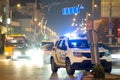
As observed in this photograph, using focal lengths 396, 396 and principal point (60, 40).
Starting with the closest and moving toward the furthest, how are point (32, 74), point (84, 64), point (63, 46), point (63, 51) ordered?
1. point (84, 64)
2. point (32, 74)
3. point (63, 51)
4. point (63, 46)

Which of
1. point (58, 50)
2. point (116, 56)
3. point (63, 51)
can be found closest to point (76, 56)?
point (63, 51)

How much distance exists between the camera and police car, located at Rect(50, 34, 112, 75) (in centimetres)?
1912

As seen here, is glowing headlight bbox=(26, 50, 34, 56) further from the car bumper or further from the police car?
the car bumper

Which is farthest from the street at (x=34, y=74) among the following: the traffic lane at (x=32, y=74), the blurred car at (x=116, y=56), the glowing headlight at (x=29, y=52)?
the glowing headlight at (x=29, y=52)

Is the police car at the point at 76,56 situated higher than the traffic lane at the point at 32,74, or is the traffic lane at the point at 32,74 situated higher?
the police car at the point at 76,56

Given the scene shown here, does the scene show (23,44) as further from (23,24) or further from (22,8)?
(22,8)

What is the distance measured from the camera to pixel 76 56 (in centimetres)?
1916

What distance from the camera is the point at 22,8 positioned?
131500 mm

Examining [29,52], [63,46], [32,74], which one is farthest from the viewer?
[29,52]

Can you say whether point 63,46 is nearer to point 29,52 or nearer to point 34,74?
point 34,74

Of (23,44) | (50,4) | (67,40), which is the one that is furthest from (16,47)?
(50,4)

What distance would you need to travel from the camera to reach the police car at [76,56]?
1912 centimetres

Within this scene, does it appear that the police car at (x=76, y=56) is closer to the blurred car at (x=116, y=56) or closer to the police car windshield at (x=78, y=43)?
the police car windshield at (x=78, y=43)

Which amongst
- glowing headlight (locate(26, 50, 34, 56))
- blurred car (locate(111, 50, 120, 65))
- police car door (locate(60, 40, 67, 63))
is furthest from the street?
glowing headlight (locate(26, 50, 34, 56))
